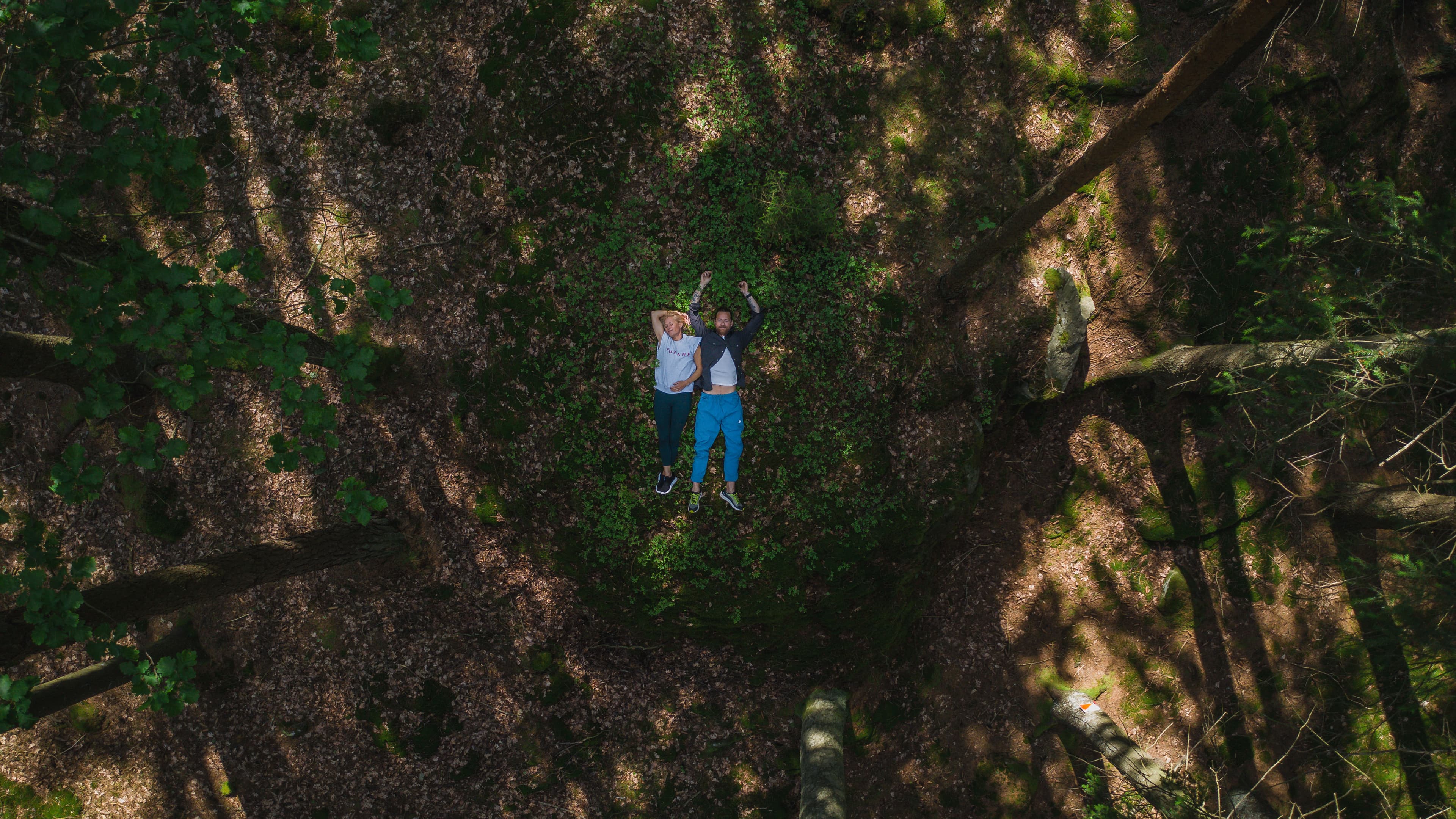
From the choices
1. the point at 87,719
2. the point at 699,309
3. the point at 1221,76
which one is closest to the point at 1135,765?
the point at 699,309

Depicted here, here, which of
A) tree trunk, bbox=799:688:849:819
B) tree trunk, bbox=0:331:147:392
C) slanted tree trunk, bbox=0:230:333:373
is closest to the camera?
slanted tree trunk, bbox=0:230:333:373

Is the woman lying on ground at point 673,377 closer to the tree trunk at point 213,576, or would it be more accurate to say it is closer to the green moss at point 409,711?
the tree trunk at point 213,576

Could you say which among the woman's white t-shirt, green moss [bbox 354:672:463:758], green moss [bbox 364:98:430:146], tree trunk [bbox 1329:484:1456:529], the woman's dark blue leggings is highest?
green moss [bbox 364:98:430:146]

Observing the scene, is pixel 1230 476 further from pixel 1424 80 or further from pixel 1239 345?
pixel 1424 80

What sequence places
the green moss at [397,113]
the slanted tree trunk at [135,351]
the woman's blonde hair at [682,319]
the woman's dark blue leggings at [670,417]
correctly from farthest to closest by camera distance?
the green moss at [397,113] < the woman's dark blue leggings at [670,417] < the woman's blonde hair at [682,319] < the slanted tree trunk at [135,351]

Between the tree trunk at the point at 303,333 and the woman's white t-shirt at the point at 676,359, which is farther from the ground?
the tree trunk at the point at 303,333

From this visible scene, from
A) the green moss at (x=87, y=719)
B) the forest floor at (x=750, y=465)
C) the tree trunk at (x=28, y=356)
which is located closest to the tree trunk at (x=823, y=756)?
the forest floor at (x=750, y=465)

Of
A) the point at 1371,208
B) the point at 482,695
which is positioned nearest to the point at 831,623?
the point at 482,695

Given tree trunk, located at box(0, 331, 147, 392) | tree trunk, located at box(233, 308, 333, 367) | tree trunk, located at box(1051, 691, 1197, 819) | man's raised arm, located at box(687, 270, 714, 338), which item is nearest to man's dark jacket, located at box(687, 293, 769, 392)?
man's raised arm, located at box(687, 270, 714, 338)

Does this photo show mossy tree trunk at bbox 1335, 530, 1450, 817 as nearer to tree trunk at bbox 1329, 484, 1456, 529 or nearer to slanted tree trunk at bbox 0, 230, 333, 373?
tree trunk at bbox 1329, 484, 1456, 529
